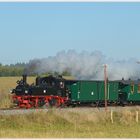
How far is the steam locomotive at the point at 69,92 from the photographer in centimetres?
3818

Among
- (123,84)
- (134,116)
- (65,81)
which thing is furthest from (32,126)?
(123,84)

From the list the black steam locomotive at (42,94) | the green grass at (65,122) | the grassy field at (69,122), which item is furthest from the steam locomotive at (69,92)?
the green grass at (65,122)

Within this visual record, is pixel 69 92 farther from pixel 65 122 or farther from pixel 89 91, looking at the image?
pixel 65 122

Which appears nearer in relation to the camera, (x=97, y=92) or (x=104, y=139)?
(x=104, y=139)

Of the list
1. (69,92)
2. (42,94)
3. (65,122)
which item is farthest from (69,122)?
(69,92)

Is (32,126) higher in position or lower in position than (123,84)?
lower

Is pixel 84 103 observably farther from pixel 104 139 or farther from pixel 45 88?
pixel 104 139

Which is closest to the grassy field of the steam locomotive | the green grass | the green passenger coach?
the green grass

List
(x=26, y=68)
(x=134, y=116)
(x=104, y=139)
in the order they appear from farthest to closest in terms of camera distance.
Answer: (x=26, y=68), (x=134, y=116), (x=104, y=139)

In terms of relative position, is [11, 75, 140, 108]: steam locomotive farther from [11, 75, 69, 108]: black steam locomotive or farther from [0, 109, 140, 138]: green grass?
[0, 109, 140, 138]: green grass

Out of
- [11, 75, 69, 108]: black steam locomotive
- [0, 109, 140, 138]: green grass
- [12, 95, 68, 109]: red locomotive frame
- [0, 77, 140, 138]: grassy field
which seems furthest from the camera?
[11, 75, 69, 108]: black steam locomotive

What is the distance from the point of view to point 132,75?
53719mm

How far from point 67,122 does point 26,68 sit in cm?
2207

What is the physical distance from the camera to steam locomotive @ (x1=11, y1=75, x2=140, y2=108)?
3818cm
